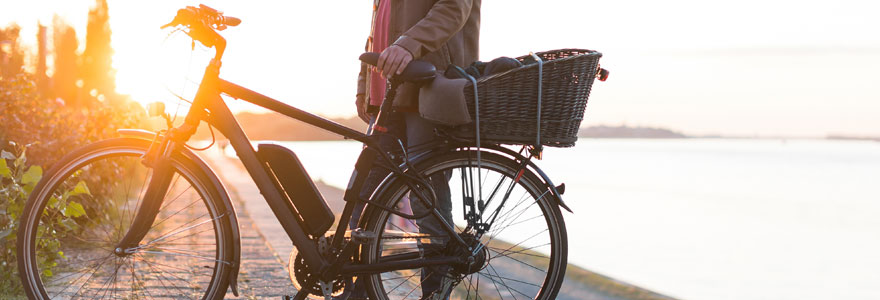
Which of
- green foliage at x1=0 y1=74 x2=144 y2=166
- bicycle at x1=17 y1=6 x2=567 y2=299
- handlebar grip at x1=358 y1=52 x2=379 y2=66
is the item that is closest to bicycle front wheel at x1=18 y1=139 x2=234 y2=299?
bicycle at x1=17 y1=6 x2=567 y2=299

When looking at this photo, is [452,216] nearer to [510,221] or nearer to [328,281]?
[510,221]

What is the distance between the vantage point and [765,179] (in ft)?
124

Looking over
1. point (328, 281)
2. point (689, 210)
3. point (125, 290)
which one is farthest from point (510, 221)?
point (689, 210)

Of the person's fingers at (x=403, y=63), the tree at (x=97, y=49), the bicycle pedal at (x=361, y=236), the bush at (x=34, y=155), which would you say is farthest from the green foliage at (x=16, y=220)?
the tree at (x=97, y=49)

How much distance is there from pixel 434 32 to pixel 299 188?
2.47ft

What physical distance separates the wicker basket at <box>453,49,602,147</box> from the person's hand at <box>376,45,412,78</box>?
0.24 metres

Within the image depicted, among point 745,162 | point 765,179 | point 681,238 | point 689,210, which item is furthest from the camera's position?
point 745,162

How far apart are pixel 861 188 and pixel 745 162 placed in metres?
23.4

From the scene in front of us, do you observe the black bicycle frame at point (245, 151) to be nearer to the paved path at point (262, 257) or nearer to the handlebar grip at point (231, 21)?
the handlebar grip at point (231, 21)

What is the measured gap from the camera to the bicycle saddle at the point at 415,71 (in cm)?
233

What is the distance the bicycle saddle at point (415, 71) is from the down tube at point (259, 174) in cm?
53

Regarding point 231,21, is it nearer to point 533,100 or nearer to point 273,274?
point 533,100

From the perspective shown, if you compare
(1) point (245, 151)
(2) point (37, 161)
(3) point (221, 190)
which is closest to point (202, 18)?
(1) point (245, 151)

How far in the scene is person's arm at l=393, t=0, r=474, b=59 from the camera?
7.95ft
